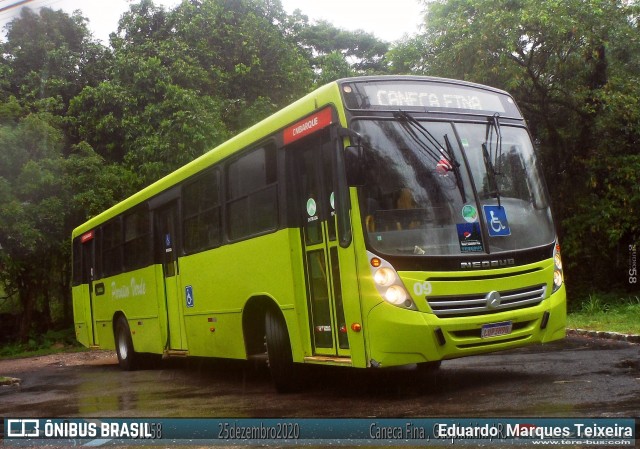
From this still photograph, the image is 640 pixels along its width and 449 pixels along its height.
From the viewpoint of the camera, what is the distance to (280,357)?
27.7 feet

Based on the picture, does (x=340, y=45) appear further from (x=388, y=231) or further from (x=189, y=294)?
(x=388, y=231)

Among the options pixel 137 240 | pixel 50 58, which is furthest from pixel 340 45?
pixel 137 240

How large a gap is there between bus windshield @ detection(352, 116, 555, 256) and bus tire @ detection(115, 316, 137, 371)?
8512mm

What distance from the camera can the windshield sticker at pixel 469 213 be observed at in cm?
722

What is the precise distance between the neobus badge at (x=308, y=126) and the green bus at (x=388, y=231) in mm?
20

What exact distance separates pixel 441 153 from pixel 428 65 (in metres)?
14.4

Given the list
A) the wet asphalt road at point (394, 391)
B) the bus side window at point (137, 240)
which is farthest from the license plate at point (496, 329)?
the bus side window at point (137, 240)

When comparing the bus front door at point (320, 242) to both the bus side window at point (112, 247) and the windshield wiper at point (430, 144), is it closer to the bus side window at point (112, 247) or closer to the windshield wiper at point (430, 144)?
the windshield wiper at point (430, 144)

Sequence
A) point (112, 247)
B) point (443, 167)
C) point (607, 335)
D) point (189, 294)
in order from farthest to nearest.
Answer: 1. point (112, 247)
2. point (607, 335)
3. point (189, 294)
4. point (443, 167)

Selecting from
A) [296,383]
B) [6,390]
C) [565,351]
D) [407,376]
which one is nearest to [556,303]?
[407,376]

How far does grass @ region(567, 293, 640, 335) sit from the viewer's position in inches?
554

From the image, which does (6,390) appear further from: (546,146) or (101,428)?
(546,146)

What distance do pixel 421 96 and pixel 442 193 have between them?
1.14m

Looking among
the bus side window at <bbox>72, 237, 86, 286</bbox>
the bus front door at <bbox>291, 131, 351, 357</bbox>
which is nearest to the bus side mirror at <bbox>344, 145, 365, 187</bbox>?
the bus front door at <bbox>291, 131, 351, 357</bbox>
